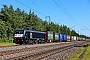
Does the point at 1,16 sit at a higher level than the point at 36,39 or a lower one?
higher

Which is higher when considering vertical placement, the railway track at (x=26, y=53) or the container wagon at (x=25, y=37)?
the container wagon at (x=25, y=37)

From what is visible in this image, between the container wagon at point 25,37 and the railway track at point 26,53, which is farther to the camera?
the container wagon at point 25,37

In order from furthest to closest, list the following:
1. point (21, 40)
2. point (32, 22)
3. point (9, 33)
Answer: point (32, 22) → point (9, 33) → point (21, 40)

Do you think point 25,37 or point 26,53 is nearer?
point 26,53

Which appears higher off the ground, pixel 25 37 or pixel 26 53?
pixel 25 37

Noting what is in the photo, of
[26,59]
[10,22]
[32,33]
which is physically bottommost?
[26,59]

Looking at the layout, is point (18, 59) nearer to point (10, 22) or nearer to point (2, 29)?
point (2, 29)

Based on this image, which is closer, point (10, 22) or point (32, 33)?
point (32, 33)

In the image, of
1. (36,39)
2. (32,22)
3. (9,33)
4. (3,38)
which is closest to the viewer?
(36,39)

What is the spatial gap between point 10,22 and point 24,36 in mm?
28376

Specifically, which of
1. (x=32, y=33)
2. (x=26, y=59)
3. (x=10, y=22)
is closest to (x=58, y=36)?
(x=10, y=22)

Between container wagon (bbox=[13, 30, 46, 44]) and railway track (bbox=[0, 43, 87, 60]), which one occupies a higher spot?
container wagon (bbox=[13, 30, 46, 44])

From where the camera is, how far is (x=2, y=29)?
61.2 m

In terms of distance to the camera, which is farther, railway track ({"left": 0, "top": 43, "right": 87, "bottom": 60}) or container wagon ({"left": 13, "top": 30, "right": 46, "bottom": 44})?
container wagon ({"left": 13, "top": 30, "right": 46, "bottom": 44})
